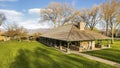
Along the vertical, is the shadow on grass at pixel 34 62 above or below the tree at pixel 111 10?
below

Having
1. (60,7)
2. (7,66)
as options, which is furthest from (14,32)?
(7,66)

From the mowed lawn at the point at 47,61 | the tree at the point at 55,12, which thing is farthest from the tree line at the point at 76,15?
the mowed lawn at the point at 47,61

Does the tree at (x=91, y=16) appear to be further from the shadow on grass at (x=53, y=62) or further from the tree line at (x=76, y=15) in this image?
the shadow on grass at (x=53, y=62)

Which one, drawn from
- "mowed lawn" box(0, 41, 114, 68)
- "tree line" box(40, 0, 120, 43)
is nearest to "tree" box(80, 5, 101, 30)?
"tree line" box(40, 0, 120, 43)

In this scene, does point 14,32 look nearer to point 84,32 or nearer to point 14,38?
point 14,38

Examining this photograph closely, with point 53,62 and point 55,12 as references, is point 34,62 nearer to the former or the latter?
point 53,62

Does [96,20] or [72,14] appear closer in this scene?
[96,20]

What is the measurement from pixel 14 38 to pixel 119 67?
58.6 meters

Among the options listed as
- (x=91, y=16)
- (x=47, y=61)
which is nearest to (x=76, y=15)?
(x=91, y=16)

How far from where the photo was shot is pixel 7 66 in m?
17.9

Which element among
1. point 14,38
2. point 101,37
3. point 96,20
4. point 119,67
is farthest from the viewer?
point 14,38

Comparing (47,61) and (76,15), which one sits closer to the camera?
(47,61)

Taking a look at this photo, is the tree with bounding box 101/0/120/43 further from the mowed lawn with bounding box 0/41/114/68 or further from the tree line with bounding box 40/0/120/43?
the mowed lawn with bounding box 0/41/114/68

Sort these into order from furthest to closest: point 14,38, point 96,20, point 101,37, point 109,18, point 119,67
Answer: point 14,38 → point 96,20 → point 109,18 → point 101,37 → point 119,67
